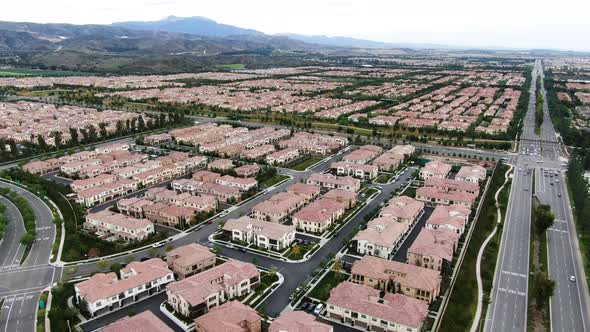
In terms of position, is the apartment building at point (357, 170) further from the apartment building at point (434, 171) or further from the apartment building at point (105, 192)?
the apartment building at point (105, 192)

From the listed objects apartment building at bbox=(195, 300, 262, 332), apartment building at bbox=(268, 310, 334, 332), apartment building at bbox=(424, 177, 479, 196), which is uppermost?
apartment building at bbox=(424, 177, 479, 196)

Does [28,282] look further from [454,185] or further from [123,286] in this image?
[454,185]

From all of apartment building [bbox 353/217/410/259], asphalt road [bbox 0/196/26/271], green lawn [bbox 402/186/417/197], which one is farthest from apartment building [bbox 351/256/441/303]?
asphalt road [bbox 0/196/26/271]

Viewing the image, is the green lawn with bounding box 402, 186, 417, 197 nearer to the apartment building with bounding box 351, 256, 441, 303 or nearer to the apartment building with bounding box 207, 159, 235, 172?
the apartment building with bounding box 351, 256, 441, 303

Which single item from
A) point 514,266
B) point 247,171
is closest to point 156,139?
point 247,171

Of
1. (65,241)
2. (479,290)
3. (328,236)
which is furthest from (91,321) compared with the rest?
(479,290)

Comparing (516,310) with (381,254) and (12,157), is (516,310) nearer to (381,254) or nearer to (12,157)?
(381,254)
